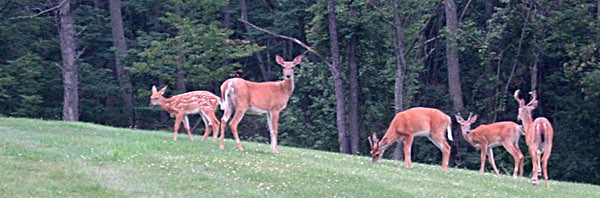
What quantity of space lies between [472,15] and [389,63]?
493 centimetres

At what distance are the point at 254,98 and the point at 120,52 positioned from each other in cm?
2227

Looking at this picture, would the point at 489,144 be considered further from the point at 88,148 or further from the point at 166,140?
the point at 88,148

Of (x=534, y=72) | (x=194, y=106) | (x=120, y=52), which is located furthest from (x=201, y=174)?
(x=120, y=52)

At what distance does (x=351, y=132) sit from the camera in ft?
113

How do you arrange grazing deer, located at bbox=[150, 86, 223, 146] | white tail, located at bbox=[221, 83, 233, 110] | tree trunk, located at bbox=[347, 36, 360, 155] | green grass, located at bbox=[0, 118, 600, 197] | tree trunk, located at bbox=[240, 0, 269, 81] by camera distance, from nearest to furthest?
green grass, located at bbox=[0, 118, 600, 197] → white tail, located at bbox=[221, 83, 233, 110] → grazing deer, located at bbox=[150, 86, 223, 146] → tree trunk, located at bbox=[347, 36, 360, 155] → tree trunk, located at bbox=[240, 0, 269, 81]

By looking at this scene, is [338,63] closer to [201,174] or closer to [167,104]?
[167,104]

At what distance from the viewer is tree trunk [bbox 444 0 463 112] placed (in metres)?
34.4

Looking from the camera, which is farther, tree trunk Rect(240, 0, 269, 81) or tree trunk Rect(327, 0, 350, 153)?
tree trunk Rect(240, 0, 269, 81)

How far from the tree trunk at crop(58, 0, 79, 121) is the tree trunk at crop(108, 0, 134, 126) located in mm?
8075

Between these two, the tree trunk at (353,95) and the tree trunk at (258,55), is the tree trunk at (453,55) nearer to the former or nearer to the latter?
the tree trunk at (353,95)

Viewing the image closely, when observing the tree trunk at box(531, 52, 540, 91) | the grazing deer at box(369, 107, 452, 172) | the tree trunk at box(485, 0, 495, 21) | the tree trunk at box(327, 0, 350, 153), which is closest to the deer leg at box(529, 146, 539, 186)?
the grazing deer at box(369, 107, 452, 172)

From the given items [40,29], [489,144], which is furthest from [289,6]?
[489,144]

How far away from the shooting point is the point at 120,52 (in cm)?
3919

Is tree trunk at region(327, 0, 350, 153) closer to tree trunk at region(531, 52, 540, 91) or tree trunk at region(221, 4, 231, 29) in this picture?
tree trunk at region(531, 52, 540, 91)
